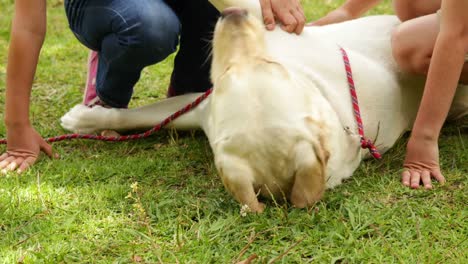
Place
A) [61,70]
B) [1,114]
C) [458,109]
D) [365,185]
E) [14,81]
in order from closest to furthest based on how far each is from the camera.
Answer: [365,185] < [14,81] < [458,109] < [1,114] < [61,70]

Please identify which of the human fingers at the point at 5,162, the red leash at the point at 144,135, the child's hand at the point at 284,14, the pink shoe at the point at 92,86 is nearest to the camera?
the child's hand at the point at 284,14

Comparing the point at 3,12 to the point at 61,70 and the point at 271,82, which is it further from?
the point at 271,82

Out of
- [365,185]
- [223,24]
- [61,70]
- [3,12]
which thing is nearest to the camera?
[223,24]

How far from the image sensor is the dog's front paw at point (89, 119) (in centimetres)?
262

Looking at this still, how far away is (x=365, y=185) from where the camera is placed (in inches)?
81.7

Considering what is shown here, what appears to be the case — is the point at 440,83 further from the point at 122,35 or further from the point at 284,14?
the point at 122,35

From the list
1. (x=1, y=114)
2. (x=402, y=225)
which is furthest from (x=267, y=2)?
(x=1, y=114)

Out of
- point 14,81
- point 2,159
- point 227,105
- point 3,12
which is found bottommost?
point 3,12

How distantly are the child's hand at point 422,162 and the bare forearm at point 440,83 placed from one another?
25 millimetres

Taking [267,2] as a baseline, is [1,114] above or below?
below

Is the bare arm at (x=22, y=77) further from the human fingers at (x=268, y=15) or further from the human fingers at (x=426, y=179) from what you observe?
the human fingers at (x=426, y=179)

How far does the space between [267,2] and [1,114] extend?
55.9 inches

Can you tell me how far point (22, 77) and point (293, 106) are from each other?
3.35 feet

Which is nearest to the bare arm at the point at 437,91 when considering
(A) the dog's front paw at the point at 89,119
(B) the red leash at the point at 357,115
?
(B) the red leash at the point at 357,115
